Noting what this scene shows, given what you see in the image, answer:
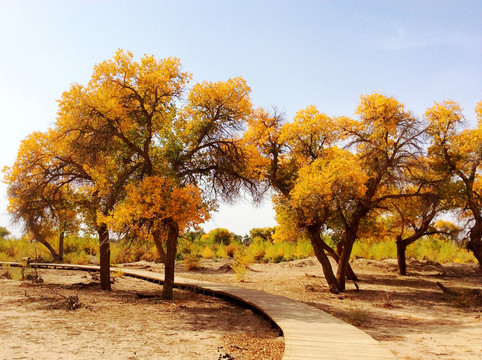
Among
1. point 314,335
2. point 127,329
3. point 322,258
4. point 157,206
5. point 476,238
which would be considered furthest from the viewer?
point 322,258

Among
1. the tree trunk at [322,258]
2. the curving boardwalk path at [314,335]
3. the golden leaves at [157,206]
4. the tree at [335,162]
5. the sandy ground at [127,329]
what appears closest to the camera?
the curving boardwalk path at [314,335]

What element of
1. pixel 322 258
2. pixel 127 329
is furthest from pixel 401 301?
pixel 127 329

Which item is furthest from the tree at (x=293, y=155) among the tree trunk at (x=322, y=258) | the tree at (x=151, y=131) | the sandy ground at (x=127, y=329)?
the sandy ground at (x=127, y=329)

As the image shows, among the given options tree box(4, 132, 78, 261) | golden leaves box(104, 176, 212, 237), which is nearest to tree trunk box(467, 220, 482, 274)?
golden leaves box(104, 176, 212, 237)

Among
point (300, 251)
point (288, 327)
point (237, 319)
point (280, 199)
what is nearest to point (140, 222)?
point (237, 319)

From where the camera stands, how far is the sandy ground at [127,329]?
23.4ft

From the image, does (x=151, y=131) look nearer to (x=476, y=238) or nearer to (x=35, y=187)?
(x=35, y=187)

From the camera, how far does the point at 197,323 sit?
32.4ft

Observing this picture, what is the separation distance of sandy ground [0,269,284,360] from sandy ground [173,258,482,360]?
2.75 meters

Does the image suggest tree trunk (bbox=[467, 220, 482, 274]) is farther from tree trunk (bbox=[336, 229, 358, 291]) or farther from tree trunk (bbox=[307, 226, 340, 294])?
tree trunk (bbox=[307, 226, 340, 294])

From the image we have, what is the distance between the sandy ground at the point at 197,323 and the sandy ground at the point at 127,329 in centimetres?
2

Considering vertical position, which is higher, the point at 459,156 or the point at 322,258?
the point at 459,156

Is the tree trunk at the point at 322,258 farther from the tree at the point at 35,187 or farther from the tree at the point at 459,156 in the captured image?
the tree at the point at 35,187

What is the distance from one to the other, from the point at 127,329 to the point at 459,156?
44.3 feet
